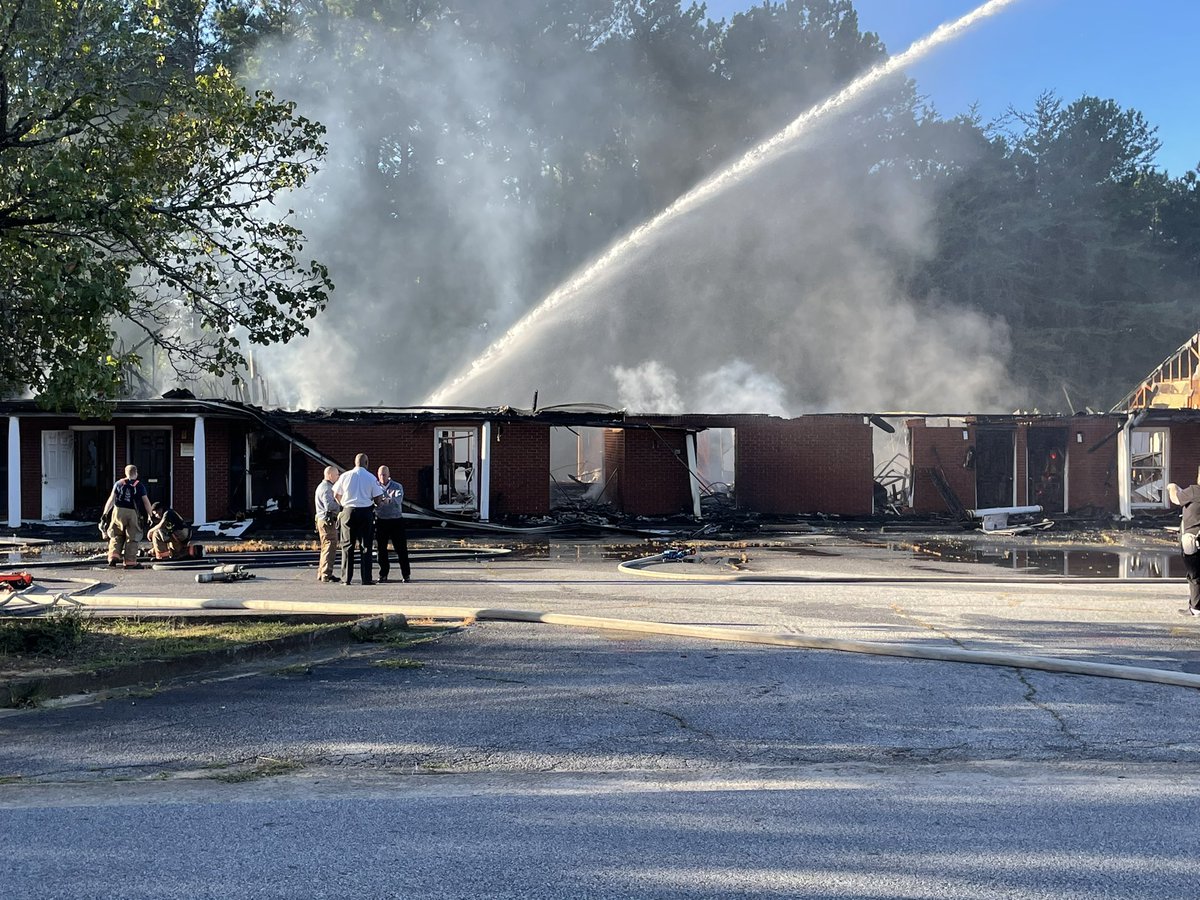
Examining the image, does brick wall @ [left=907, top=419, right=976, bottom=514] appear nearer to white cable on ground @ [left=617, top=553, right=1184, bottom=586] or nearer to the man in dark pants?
white cable on ground @ [left=617, top=553, right=1184, bottom=586]

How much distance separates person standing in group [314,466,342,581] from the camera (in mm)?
14117

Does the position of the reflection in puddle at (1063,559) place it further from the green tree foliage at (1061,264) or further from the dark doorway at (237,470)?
the green tree foliage at (1061,264)

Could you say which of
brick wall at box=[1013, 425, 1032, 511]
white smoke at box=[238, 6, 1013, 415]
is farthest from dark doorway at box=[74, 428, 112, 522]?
brick wall at box=[1013, 425, 1032, 511]

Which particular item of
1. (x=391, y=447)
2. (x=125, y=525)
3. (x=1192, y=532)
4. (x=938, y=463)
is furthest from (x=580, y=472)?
(x=1192, y=532)

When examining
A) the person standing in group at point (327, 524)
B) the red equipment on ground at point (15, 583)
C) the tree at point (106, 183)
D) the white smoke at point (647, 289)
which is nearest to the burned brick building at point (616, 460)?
the person standing in group at point (327, 524)

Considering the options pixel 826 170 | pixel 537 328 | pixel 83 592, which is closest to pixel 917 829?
pixel 83 592

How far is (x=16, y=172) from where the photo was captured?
31.9ft

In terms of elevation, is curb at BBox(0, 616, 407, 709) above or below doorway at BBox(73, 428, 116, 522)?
below

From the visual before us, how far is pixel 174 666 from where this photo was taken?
8195mm

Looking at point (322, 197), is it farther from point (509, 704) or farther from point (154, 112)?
point (509, 704)

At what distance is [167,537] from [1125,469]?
852 inches

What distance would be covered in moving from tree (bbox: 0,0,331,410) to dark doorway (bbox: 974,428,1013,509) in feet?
67.9

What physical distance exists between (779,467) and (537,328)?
9.44 m

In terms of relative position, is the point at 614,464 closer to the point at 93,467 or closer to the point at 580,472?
the point at 580,472
